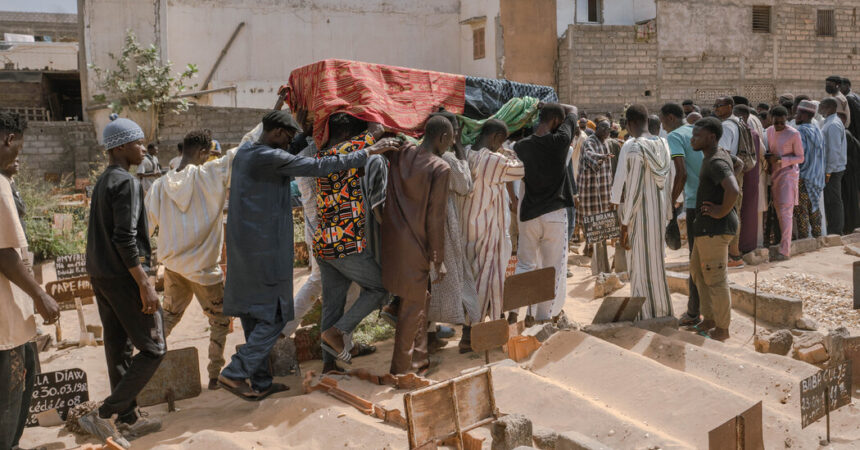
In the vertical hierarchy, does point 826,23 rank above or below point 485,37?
above

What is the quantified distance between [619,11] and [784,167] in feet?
60.6

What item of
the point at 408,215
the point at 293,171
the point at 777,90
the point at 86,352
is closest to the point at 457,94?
the point at 408,215

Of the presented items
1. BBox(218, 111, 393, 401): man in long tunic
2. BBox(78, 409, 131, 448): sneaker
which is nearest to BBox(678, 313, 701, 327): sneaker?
BBox(218, 111, 393, 401): man in long tunic

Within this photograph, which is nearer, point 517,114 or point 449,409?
point 449,409

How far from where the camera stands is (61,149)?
64.8ft

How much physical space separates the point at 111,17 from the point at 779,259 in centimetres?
2066

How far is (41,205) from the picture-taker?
1235 cm

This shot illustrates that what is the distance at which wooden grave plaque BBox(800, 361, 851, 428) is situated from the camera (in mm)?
3828

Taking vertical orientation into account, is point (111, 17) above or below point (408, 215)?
above

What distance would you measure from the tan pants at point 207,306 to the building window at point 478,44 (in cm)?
2184

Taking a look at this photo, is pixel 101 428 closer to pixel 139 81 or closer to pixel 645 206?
pixel 645 206

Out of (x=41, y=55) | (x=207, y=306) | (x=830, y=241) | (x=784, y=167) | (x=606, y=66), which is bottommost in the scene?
(x=830, y=241)

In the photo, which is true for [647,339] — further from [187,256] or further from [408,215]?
[187,256]

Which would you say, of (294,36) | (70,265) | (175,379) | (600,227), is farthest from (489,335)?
(294,36)
